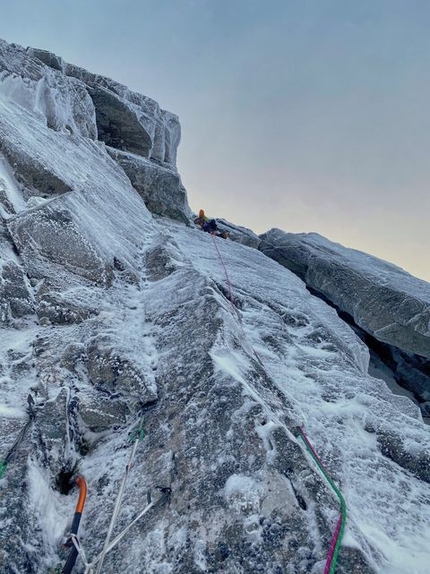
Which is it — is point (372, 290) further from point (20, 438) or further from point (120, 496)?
point (20, 438)

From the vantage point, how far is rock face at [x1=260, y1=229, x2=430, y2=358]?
19.6 meters

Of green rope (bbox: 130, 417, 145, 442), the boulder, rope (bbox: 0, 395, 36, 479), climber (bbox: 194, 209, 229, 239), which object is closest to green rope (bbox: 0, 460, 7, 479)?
rope (bbox: 0, 395, 36, 479)

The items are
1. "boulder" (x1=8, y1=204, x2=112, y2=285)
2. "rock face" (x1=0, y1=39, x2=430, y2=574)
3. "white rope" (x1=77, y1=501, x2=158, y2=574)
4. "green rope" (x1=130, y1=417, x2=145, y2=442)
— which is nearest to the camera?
"white rope" (x1=77, y1=501, x2=158, y2=574)

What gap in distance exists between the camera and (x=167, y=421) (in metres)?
5.18

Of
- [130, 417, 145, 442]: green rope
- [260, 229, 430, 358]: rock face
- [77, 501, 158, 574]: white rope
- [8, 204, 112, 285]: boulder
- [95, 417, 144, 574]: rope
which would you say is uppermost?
[260, 229, 430, 358]: rock face

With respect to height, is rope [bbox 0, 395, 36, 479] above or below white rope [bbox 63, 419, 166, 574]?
above

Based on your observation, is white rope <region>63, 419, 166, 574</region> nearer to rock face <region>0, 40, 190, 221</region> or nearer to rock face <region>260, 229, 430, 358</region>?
rock face <region>0, 40, 190, 221</region>

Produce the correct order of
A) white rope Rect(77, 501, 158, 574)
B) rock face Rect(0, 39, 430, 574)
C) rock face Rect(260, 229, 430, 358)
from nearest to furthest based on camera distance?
white rope Rect(77, 501, 158, 574), rock face Rect(0, 39, 430, 574), rock face Rect(260, 229, 430, 358)

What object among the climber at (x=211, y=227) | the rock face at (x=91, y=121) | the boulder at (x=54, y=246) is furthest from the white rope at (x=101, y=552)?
the climber at (x=211, y=227)

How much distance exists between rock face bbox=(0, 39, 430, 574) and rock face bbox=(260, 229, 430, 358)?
1136 centimetres

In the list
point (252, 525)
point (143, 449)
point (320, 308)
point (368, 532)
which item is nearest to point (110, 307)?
point (143, 449)

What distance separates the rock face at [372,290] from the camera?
19.6 metres

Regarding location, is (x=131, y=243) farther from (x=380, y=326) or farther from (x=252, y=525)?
(x=380, y=326)

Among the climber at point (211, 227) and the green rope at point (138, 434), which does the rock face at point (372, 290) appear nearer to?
the climber at point (211, 227)
